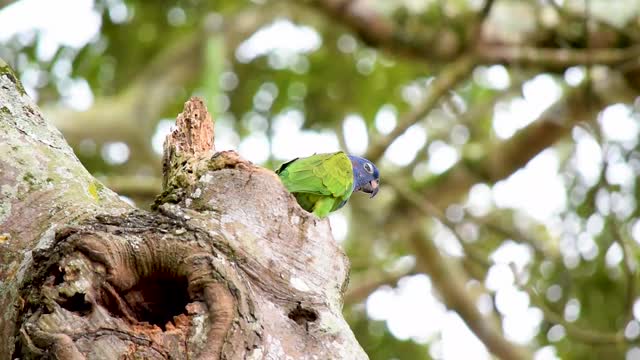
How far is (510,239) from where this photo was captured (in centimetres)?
836

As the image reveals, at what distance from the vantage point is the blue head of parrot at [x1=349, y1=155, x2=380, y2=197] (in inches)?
224

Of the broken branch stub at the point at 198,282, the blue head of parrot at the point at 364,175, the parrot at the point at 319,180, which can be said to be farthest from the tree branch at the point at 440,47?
the broken branch stub at the point at 198,282

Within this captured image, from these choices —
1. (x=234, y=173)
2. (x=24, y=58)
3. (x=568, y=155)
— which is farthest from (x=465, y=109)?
(x=234, y=173)

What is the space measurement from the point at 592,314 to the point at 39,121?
19.6ft

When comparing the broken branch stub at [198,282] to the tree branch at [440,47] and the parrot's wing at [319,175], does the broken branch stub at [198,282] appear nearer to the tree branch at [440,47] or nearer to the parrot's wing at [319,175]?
the parrot's wing at [319,175]

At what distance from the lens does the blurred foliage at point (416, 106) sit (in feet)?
23.1

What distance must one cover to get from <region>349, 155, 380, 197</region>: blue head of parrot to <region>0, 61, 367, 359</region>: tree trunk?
272 cm

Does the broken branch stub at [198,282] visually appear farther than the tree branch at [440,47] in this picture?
No

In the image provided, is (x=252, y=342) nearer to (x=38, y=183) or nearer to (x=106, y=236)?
(x=106, y=236)

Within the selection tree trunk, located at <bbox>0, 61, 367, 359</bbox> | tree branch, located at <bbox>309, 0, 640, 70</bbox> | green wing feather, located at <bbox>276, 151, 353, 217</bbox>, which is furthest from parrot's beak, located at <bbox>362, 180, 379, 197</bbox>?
tree trunk, located at <bbox>0, 61, 367, 359</bbox>

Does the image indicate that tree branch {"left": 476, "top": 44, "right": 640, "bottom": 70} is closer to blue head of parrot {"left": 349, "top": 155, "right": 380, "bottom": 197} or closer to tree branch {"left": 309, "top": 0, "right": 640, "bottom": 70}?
tree branch {"left": 309, "top": 0, "right": 640, "bottom": 70}

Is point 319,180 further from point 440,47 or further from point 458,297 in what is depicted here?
point 458,297

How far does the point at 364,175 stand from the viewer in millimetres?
5887

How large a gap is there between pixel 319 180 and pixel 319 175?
0.10 feet
